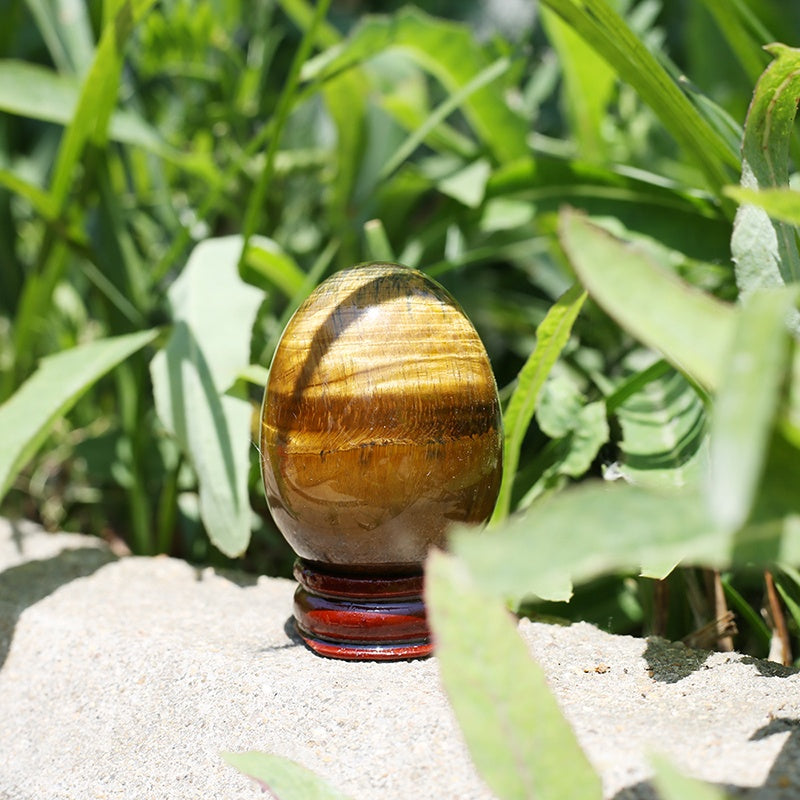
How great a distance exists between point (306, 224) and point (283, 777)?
3.84 feet

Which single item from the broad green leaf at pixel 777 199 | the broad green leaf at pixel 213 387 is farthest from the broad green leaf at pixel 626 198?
the broad green leaf at pixel 777 199

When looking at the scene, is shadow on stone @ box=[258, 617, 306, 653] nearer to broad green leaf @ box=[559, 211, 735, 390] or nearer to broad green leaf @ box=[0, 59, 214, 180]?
broad green leaf @ box=[559, 211, 735, 390]

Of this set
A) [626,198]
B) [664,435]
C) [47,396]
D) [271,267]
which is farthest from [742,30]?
[47,396]

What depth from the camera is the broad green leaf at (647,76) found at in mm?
874

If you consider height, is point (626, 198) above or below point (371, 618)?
above

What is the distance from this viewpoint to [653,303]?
458mm

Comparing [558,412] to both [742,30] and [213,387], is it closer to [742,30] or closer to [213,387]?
[213,387]

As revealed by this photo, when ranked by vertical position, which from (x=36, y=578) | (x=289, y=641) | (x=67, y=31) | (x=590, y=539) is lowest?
(x=36, y=578)

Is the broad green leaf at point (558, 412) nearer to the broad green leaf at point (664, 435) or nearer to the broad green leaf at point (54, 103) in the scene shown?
the broad green leaf at point (664, 435)

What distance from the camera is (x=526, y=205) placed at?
121cm

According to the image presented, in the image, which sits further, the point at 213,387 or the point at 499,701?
the point at 213,387

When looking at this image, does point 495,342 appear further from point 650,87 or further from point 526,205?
point 650,87

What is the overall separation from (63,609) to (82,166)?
1.91ft

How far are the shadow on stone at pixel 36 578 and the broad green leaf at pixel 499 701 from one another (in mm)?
592
